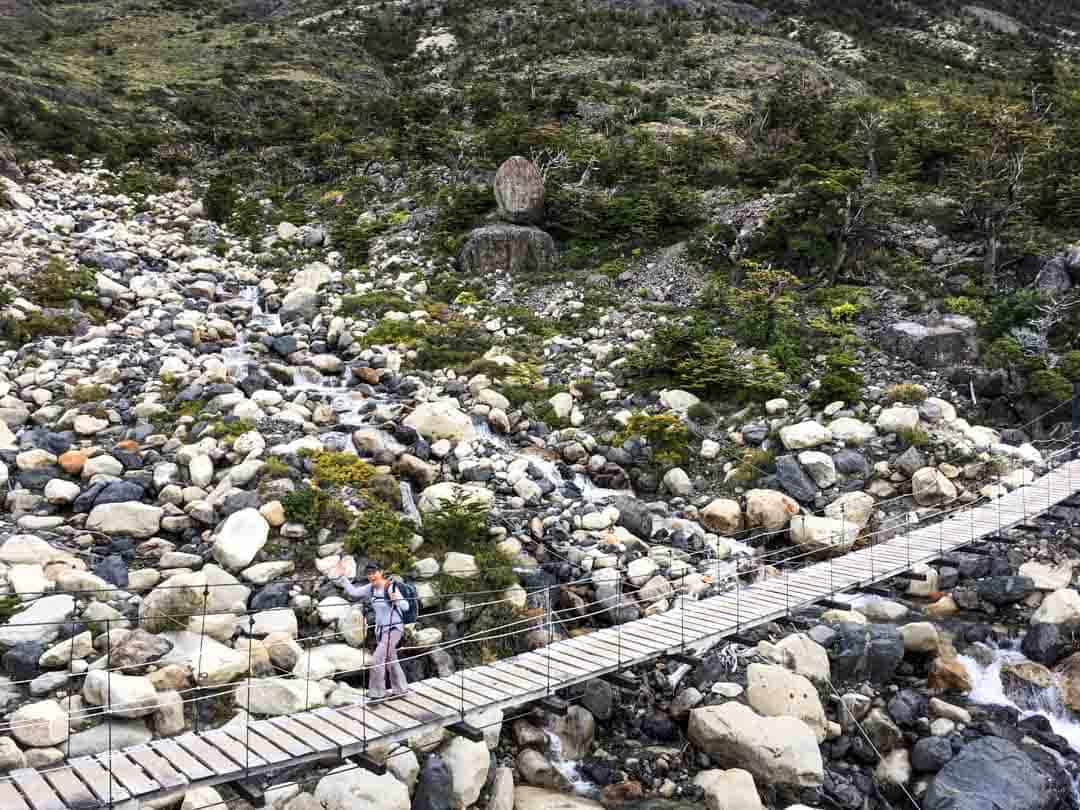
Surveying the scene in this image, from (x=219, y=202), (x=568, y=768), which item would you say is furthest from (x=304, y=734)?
(x=219, y=202)

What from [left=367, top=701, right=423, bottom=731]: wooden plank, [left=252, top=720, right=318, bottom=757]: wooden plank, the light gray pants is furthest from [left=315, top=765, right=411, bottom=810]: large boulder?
the light gray pants

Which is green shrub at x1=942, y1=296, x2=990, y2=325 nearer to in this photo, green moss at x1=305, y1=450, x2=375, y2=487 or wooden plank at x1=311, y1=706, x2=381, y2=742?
green moss at x1=305, y1=450, x2=375, y2=487

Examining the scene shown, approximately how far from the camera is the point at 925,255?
79.7 feet

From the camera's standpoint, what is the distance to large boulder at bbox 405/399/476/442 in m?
16.3

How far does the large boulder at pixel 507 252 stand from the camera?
2741cm

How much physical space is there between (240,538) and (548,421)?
8.44 metres

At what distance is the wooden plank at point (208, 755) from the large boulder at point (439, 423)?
29.5ft

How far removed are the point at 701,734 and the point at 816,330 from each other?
1436 centimetres

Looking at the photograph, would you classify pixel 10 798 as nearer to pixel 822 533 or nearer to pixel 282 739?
pixel 282 739

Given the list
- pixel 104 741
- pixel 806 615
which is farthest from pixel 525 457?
pixel 104 741

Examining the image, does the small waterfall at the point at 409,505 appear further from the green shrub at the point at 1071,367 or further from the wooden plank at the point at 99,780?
the green shrub at the point at 1071,367

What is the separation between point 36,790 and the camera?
6.56 m

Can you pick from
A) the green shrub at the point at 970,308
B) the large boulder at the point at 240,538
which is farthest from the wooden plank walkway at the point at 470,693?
the green shrub at the point at 970,308

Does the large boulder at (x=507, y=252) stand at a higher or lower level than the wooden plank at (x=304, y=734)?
lower
